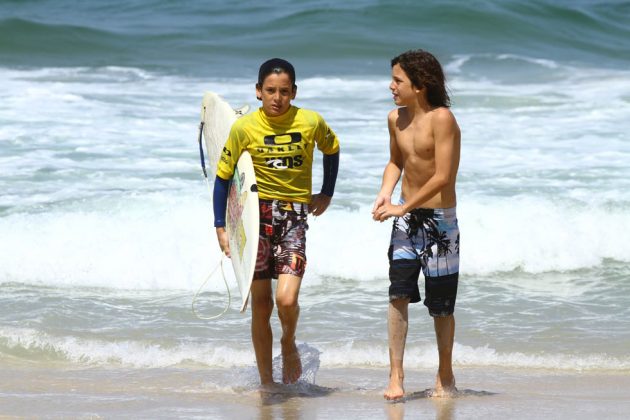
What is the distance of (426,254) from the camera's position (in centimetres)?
472

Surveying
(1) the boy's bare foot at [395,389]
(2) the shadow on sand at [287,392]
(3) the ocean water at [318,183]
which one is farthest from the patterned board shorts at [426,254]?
(3) the ocean water at [318,183]

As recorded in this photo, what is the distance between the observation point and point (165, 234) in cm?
886

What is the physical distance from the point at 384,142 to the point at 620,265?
14.5 feet

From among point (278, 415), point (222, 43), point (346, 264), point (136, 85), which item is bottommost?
point (278, 415)

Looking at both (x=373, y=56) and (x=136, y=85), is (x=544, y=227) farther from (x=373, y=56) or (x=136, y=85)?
(x=373, y=56)

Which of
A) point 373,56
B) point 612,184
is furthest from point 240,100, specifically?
point 612,184

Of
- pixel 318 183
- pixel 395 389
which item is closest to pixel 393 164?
pixel 395 389

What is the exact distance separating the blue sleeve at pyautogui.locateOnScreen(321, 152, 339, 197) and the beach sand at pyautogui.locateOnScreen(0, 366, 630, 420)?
0.96 meters

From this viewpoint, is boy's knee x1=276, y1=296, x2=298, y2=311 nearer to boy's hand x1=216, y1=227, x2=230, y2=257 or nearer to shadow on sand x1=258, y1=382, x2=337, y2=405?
boy's hand x1=216, y1=227, x2=230, y2=257

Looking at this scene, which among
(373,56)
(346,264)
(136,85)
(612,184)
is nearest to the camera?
(346,264)

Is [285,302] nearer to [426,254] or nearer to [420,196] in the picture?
[426,254]

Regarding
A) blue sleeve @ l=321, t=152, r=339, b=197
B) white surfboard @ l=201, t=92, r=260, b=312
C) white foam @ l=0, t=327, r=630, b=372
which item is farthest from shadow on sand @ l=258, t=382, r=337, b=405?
blue sleeve @ l=321, t=152, r=339, b=197

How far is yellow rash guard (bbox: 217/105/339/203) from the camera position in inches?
190

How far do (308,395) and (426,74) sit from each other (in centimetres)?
162
